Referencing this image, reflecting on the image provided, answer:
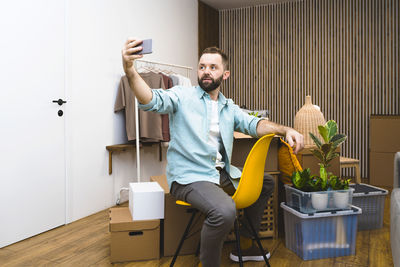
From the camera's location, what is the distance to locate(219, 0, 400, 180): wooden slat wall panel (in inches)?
196

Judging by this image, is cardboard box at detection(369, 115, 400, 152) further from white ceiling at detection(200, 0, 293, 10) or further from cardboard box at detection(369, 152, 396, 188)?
white ceiling at detection(200, 0, 293, 10)

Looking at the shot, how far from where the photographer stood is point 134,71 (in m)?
1.66

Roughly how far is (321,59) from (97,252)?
169 inches

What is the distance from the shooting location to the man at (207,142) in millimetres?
1664

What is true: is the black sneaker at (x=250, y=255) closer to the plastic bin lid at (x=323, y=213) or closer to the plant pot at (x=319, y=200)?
the plastic bin lid at (x=323, y=213)

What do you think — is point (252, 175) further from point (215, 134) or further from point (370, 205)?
point (370, 205)

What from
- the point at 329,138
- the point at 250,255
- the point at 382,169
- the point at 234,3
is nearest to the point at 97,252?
the point at 250,255

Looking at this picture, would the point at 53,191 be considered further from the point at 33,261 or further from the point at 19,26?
the point at 19,26

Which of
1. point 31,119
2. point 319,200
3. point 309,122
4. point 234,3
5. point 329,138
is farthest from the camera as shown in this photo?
point 234,3

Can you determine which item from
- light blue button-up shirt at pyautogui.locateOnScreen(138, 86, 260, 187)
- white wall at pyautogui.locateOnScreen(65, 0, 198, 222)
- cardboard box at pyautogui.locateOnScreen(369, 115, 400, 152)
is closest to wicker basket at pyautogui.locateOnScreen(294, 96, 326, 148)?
light blue button-up shirt at pyautogui.locateOnScreen(138, 86, 260, 187)

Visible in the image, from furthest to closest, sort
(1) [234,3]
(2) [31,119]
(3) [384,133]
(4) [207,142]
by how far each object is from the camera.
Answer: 1. (1) [234,3]
2. (3) [384,133]
3. (2) [31,119]
4. (4) [207,142]

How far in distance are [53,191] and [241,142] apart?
1.54 meters

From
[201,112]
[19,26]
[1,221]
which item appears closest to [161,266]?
[201,112]

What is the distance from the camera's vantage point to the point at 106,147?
3.38 metres
